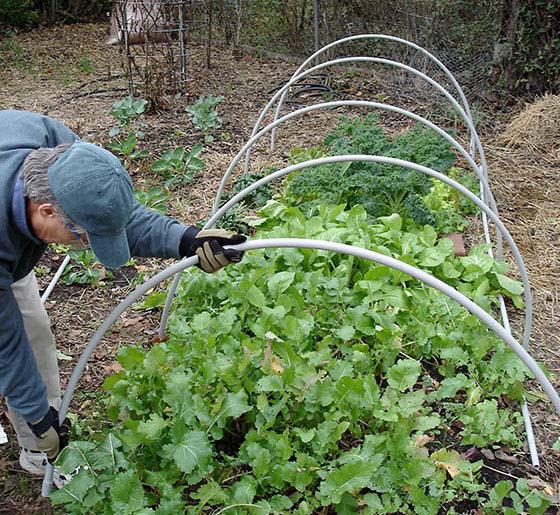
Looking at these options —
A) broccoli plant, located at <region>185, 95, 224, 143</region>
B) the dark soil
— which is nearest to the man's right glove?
the dark soil

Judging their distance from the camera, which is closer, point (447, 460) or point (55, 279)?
point (447, 460)

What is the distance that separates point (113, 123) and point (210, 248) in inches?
153

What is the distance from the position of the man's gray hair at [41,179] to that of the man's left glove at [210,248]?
43 cm

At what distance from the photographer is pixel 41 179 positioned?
175 cm

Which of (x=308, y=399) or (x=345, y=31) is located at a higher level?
(x=345, y=31)

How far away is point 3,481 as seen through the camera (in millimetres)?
2516

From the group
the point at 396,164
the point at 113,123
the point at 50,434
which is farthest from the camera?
the point at 113,123

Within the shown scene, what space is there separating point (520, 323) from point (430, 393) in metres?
0.88

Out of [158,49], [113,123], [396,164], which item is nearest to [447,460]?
[396,164]

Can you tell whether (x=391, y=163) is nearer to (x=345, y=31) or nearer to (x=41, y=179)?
(x=41, y=179)

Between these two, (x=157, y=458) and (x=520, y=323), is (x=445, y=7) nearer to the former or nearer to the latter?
(x=520, y=323)

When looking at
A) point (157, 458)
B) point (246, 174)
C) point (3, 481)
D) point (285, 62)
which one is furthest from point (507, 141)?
point (3, 481)

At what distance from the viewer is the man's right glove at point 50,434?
2072 mm

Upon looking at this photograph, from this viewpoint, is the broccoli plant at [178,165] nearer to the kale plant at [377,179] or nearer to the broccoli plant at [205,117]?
the broccoli plant at [205,117]
